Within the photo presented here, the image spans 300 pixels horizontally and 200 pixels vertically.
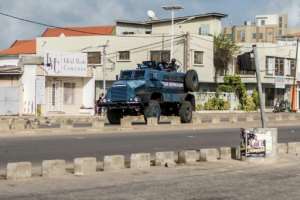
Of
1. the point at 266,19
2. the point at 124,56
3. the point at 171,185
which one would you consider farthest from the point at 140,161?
the point at 266,19

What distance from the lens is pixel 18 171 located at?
1393cm

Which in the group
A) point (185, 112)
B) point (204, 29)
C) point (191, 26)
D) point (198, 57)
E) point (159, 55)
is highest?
point (191, 26)

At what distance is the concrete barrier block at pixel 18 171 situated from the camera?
13.8 metres

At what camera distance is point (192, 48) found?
64.2m

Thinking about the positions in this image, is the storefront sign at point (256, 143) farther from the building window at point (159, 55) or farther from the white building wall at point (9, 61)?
the building window at point (159, 55)

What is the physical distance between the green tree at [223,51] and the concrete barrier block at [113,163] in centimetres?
5358

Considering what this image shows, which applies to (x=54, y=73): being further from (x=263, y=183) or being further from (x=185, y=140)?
(x=263, y=183)

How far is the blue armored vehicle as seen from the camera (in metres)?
35.0

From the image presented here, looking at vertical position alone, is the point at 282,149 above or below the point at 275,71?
below

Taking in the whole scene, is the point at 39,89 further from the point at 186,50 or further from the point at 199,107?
the point at 186,50

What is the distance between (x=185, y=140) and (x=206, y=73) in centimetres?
4058

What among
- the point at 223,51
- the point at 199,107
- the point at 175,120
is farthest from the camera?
the point at 223,51

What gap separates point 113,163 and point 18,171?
8.50ft

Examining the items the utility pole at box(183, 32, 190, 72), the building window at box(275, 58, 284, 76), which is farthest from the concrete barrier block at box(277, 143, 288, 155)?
the building window at box(275, 58, 284, 76)
